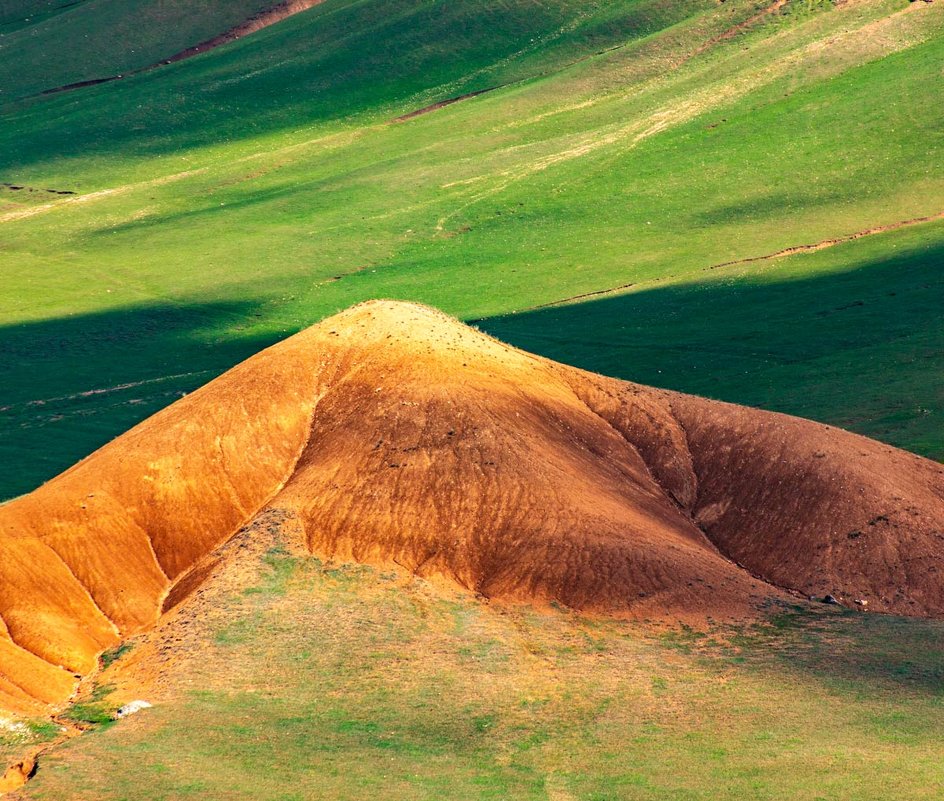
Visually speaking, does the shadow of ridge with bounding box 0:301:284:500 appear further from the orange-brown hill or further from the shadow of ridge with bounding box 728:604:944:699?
the shadow of ridge with bounding box 728:604:944:699

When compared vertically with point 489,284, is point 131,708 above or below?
above

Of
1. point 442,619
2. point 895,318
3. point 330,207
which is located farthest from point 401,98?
point 442,619

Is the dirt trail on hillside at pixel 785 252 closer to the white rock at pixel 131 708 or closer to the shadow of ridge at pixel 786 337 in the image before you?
the shadow of ridge at pixel 786 337

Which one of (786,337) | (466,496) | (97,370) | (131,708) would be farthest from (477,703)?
Answer: (97,370)

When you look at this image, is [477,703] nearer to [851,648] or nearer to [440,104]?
[851,648]

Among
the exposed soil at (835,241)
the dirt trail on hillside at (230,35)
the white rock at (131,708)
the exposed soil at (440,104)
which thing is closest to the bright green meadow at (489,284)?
the exposed soil at (835,241)

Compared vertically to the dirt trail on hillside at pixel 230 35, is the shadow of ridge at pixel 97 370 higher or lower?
lower

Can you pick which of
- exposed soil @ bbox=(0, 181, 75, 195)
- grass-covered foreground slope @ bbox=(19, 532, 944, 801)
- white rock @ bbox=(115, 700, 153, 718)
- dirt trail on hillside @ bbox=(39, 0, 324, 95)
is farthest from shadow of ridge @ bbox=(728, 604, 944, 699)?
dirt trail on hillside @ bbox=(39, 0, 324, 95)

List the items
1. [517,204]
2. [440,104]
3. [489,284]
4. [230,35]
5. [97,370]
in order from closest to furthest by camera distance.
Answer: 1. [97,370]
2. [489,284]
3. [517,204]
4. [440,104]
5. [230,35]
